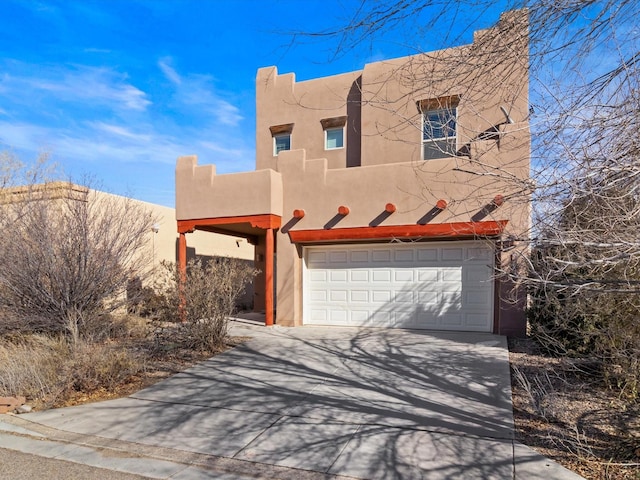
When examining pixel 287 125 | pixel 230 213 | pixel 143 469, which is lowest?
pixel 143 469

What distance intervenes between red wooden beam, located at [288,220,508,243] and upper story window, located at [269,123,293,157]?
397 centimetres

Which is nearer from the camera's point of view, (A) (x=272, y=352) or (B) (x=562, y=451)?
(B) (x=562, y=451)

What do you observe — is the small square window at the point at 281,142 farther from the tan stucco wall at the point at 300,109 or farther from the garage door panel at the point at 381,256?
the garage door panel at the point at 381,256

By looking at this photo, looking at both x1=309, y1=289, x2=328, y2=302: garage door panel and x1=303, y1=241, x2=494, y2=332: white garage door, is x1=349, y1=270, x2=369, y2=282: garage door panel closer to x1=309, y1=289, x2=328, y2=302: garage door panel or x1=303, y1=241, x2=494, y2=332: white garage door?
x1=303, y1=241, x2=494, y2=332: white garage door

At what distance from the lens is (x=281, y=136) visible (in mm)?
15305

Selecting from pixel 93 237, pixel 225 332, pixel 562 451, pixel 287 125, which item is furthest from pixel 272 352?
pixel 287 125

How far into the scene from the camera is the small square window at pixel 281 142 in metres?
15.1

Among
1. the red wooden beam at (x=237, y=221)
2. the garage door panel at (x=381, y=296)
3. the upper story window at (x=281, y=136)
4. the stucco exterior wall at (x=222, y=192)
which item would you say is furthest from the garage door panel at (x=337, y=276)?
the upper story window at (x=281, y=136)

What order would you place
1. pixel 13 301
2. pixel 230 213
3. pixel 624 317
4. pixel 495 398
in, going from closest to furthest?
1. pixel 624 317
2. pixel 495 398
3. pixel 13 301
4. pixel 230 213

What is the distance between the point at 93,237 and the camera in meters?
9.12

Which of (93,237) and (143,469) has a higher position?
(93,237)

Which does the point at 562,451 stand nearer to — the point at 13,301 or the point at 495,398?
the point at 495,398

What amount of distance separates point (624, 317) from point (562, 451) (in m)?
2.11

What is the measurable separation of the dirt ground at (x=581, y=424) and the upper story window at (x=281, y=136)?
10575 millimetres
